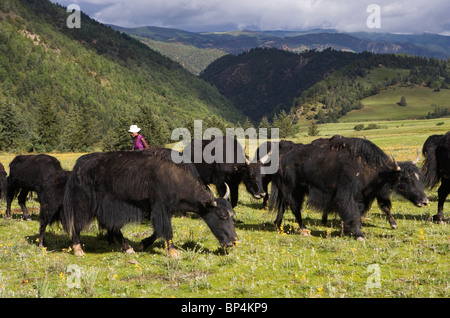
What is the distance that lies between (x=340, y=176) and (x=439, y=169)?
5.63 metres

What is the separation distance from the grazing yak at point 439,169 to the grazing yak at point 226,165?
6328 millimetres

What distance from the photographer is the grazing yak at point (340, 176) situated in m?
10.6

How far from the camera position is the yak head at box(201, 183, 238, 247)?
29.4ft

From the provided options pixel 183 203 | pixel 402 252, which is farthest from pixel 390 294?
pixel 183 203

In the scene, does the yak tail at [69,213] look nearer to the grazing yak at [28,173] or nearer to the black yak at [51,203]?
the black yak at [51,203]

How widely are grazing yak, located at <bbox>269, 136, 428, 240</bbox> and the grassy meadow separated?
88cm

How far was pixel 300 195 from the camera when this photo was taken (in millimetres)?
11680

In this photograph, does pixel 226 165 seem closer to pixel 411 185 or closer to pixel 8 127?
pixel 411 185

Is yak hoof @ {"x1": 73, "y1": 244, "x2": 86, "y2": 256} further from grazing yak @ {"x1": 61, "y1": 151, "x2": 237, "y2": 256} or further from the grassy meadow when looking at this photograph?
the grassy meadow

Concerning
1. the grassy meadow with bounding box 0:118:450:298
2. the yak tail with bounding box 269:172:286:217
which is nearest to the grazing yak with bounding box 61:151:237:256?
the grassy meadow with bounding box 0:118:450:298

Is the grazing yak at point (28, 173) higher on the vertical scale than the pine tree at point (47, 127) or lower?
higher

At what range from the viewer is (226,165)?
13602 mm

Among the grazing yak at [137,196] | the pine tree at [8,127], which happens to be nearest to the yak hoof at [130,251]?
the grazing yak at [137,196]

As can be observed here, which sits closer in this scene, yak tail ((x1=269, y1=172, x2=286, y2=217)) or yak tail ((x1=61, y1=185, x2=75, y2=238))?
yak tail ((x1=61, y1=185, x2=75, y2=238))
